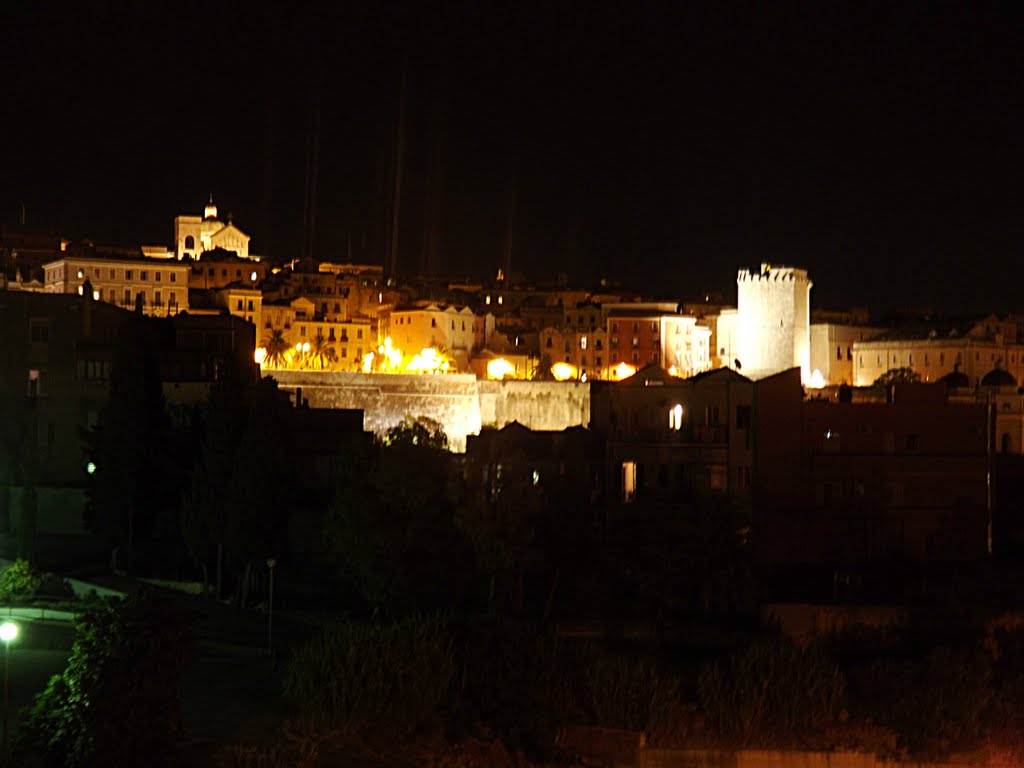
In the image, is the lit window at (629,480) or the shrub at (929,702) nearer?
the shrub at (929,702)

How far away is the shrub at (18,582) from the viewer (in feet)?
74.8

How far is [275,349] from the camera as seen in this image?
204 ft

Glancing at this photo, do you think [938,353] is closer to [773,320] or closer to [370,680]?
[773,320]

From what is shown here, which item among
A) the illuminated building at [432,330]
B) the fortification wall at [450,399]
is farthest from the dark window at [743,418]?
the illuminated building at [432,330]

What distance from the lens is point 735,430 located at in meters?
31.8

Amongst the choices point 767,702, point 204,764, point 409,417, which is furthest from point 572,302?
point 204,764

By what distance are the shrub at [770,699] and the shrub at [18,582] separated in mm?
10771

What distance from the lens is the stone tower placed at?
2409 inches

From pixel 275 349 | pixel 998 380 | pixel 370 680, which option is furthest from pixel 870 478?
pixel 275 349

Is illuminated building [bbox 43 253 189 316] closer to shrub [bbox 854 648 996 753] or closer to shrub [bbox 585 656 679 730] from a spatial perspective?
shrub [bbox 585 656 679 730]

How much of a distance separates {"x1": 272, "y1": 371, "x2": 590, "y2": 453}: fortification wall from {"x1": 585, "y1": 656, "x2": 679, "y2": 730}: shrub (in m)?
26.3

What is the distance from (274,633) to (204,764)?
7.57m

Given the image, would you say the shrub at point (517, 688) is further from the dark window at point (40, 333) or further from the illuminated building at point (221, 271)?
the illuminated building at point (221, 271)

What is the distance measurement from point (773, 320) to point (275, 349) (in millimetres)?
21324
